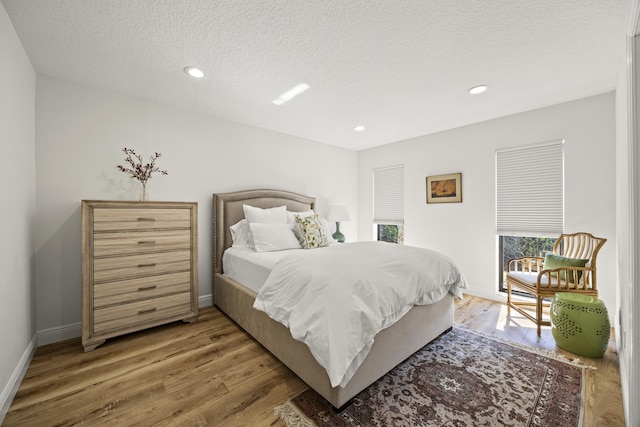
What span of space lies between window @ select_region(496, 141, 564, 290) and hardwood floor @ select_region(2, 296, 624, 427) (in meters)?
1.19

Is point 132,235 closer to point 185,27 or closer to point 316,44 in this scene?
point 185,27

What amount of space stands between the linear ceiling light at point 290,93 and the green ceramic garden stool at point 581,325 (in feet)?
10.2

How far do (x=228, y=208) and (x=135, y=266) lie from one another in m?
1.23

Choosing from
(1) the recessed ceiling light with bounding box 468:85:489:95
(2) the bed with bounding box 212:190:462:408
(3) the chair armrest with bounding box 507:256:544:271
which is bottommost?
(2) the bed with bounding box 212:190:462:408

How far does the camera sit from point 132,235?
239 cm

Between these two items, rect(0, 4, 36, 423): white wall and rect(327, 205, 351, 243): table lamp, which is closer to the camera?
rect(0, 4, 36, 423): white wall

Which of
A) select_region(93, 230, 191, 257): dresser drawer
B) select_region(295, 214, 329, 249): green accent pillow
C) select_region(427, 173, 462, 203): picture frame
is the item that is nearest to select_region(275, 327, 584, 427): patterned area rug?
select_region(295, 214, 329, 249): green accent pillow

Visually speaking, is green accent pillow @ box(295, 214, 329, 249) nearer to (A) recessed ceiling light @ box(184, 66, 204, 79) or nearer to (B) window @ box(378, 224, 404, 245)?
(A) recessed ceiling light @ box(184, 66, 204, 79)

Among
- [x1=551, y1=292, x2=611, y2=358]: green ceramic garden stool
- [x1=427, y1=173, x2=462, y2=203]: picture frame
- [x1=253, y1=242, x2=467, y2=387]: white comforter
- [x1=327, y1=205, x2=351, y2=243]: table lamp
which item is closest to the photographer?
[x1=253, y1=242, x2=467, y2=387]: white comforter

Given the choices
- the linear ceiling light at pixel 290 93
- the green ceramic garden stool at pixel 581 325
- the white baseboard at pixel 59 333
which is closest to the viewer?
the green ceramic garden stool at pixel 581 325

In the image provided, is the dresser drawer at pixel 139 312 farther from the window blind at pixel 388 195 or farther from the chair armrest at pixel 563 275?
the chair armrest at pixel 563 275

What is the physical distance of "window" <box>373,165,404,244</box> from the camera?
15.2 ft

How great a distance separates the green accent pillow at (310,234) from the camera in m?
3.10

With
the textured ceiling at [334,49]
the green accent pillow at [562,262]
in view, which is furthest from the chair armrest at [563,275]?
the textured ceiling at [334,49]
